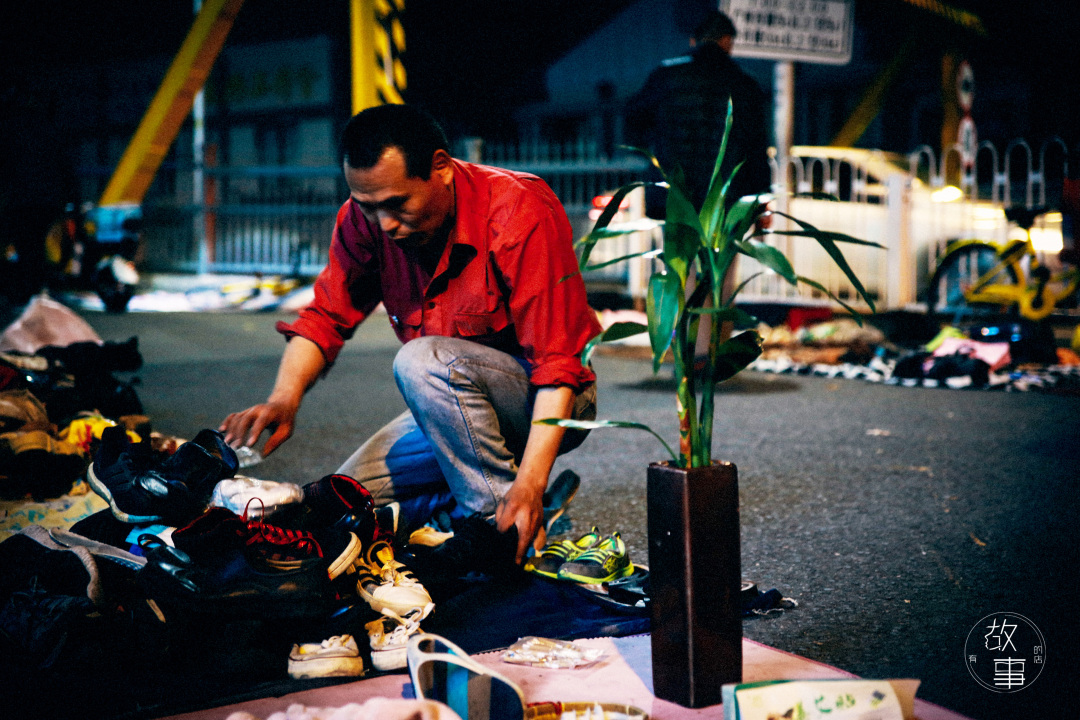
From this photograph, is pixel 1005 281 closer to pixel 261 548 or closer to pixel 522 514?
pixel 522 514

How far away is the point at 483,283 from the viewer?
98.8 inches

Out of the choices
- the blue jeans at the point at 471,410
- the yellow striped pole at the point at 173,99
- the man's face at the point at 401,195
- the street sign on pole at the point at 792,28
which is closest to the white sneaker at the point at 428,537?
the blue jeans at the point at 471,410

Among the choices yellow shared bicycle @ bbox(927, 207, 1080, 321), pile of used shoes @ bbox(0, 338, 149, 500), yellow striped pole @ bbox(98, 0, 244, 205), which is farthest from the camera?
yellow striped pole @ bbox(98, 0, 244, 205)

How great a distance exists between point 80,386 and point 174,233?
12.1 m

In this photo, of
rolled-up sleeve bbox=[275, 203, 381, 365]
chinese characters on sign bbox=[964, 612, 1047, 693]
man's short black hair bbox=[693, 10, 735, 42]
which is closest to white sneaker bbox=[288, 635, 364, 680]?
rolled-up sleeve bbox=[275, 203, 381, 365]

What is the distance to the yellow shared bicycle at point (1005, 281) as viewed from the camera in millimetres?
7664

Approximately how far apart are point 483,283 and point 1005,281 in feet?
22.4

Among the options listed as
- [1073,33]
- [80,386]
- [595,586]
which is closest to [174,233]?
[80,386]

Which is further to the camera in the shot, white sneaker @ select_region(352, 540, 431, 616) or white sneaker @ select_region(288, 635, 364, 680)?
white sneaker @ select_region(352, 540, 431, 616)

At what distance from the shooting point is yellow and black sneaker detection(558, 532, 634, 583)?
246 cm

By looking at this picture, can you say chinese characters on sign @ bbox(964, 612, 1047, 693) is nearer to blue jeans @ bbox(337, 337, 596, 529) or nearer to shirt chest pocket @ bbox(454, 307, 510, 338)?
blue jeans @ bbox(337, 337, 596, 529)

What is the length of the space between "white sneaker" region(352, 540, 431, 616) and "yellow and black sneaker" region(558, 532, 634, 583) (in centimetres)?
39

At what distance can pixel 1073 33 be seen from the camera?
13.5 metres

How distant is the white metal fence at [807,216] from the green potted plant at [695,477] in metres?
3.95
